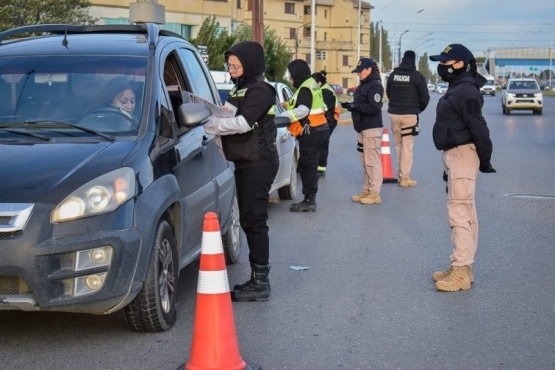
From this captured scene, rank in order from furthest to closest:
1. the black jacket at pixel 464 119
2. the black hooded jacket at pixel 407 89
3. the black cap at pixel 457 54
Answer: the black hooded jacket at pixel 407 89
the black cap at pixel 457 54
the black jacket at pixel 464 119

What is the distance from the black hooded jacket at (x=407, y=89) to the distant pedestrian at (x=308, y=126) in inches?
116

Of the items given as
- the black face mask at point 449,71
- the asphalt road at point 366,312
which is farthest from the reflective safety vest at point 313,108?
the black face mask at point 449,71

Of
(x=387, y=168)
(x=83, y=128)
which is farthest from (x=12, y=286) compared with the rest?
(x=387, y=168)

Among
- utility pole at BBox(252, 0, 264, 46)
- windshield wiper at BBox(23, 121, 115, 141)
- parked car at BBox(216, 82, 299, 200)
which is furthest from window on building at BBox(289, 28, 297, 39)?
windshield wiper at BBox(23, 121, 115, 141)

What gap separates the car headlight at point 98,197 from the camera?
223 inches

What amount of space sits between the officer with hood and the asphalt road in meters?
0.41

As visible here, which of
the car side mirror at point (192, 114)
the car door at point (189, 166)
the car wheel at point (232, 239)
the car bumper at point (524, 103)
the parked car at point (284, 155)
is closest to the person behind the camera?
the car side mirror at point (192, 114)

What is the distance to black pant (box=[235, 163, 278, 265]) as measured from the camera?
730 centimetres

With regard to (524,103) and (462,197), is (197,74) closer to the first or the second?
(462,197)

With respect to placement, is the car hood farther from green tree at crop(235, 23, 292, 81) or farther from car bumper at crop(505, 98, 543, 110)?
car bumper at crop(505, 98, 543, 110)

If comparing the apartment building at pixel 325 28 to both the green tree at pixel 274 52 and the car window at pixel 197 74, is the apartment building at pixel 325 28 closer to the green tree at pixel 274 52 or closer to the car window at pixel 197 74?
the green tree at pixel 274 52

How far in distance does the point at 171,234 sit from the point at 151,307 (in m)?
0.54

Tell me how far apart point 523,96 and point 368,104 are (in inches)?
1402

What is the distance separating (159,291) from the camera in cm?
627
